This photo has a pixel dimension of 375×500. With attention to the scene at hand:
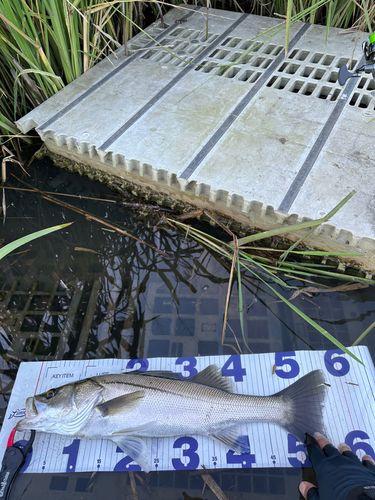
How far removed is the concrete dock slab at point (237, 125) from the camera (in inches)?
103

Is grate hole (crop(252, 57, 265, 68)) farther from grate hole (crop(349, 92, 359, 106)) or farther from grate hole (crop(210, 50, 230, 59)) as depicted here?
grate hole (crop(349, 92, 359, 106))

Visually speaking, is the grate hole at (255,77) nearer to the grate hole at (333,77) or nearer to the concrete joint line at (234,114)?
the concrete joint line at (234,114)

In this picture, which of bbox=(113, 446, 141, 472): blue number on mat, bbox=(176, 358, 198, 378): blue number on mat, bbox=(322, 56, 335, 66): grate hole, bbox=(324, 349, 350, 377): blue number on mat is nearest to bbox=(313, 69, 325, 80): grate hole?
bbox=(322, 56, 335, 66): grate hole

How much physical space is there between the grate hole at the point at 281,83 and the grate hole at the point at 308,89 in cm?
20

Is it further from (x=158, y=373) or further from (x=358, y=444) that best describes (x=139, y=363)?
(x=358, y=444)

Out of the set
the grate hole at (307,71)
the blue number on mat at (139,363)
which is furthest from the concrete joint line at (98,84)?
the blue number on mat at (139,363)

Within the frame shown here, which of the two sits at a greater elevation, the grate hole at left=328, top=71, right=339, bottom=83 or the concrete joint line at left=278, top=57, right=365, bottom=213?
the grate hole at left=328, top=71, right=339, bottom=83

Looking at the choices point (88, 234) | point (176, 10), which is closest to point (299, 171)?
point (88, 234)

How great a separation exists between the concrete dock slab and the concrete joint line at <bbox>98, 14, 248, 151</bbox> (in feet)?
0.03

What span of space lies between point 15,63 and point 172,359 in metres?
2.72

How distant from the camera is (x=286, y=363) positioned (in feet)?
7.79

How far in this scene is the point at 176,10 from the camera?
424 centimetres

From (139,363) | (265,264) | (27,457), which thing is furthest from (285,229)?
(27,457)

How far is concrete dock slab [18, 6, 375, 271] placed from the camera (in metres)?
2.61
